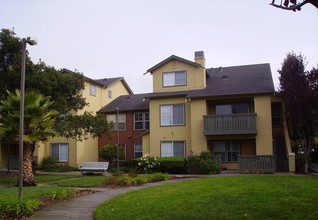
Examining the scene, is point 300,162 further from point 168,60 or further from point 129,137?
point 129,137

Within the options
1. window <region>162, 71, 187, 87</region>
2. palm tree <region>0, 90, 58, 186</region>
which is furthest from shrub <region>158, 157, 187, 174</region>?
palm tree <region>0, 90, 58, 186</region>

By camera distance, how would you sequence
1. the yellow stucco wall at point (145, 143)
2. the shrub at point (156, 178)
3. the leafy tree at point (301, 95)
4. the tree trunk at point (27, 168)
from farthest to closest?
the yellow stucco wall at point (145, 143) → the leafy tree at point (301, 95) → the shrub at point (156, 178) → the tree trunk at point (27, 168)

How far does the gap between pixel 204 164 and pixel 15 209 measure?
16.5m

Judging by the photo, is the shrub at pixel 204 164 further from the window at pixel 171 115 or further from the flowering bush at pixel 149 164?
the window at pixel 171 115

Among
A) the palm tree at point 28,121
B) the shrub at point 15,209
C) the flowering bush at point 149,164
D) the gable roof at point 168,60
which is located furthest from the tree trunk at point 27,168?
the gable roof at point 168,60

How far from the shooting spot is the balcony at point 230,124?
1092 inches

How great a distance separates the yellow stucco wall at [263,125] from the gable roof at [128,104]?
35.4ft

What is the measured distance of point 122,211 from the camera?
10281 mm

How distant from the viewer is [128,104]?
37.2m

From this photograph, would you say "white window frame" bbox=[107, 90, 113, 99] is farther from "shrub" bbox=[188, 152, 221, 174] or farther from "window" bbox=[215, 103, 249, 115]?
"shrub" bbox=[188, 152, 221, 174]

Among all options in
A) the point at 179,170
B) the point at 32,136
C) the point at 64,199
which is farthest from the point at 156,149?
the point at 64,199

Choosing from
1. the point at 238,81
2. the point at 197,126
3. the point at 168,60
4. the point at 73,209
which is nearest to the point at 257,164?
the point at 197,126

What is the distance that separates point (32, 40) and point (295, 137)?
23395mm

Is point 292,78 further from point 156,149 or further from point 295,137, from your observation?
point 156,149
